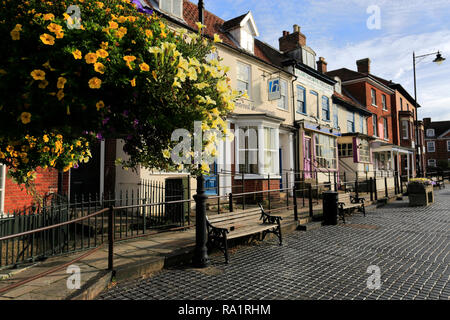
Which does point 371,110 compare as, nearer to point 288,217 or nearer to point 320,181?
point 320,181

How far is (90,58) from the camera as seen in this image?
189 cm

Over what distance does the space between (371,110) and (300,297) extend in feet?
83.7

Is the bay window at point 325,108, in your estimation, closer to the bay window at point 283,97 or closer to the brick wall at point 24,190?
the bay window at point 283,97

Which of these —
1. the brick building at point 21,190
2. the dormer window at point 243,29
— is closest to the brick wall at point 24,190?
the brick building at point 21,190

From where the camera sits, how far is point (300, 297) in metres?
3.55

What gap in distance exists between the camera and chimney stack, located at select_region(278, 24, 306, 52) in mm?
17625

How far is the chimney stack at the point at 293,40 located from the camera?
1762cm

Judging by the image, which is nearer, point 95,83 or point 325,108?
point 95,83

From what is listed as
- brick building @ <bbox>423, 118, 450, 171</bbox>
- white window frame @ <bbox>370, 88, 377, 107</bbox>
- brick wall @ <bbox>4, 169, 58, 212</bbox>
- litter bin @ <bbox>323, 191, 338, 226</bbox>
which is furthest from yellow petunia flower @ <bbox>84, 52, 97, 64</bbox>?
brick building @ <bbox>423, 118, 450, 171</bbox>

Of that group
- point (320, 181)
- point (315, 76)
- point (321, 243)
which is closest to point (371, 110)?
point (315, 76)

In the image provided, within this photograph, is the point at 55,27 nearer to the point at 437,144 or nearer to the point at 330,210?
the point at 330,210

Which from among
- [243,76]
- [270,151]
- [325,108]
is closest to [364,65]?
[325,108]

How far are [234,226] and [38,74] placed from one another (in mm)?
4767

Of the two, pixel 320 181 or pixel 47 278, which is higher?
pixel 320 181
